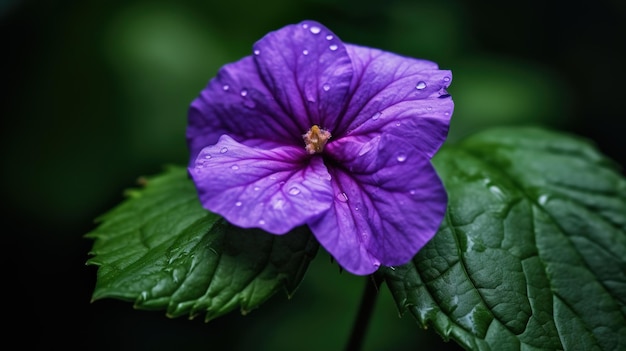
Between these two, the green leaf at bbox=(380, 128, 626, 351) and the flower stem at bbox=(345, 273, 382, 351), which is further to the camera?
the flower stem at bbox=(345, 273, 382, 351)

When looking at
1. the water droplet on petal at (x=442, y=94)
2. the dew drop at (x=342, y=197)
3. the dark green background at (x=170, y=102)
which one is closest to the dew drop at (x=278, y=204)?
the dew drop at (x=342, y=197)

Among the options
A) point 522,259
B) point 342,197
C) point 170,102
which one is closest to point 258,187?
point 342,197

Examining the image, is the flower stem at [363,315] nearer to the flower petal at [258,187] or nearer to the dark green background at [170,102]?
the flower petal at [258,187]

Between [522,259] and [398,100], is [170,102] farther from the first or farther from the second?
[522,259]

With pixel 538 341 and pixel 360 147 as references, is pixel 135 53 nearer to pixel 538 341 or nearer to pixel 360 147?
pixel 360 147

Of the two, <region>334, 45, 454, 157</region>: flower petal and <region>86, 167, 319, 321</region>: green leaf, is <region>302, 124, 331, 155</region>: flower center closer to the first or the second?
<region>334, 45, 454, 157</region>: flower petal

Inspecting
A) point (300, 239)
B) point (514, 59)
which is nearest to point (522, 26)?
point (514, 59)

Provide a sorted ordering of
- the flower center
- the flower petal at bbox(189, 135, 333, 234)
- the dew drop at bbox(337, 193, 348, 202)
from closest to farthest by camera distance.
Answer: the flower petal at bbox(189, 135, 333, 234), the dew drop at bbox(337, 193, 348, 202), the flower center

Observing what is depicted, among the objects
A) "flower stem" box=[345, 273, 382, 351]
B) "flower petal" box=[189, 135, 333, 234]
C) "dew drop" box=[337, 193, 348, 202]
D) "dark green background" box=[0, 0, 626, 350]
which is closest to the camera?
"flower petal" box=[189, 135, 333, 234]

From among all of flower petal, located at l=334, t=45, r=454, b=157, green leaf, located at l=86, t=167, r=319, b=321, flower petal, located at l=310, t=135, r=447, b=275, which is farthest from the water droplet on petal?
green leaf, located at l=86, t=167, r=319, b=321

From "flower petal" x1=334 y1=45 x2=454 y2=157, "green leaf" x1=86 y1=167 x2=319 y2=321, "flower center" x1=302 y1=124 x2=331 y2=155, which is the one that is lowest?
"green leaf" x1=86 y1=167 x2=319 y2=321
